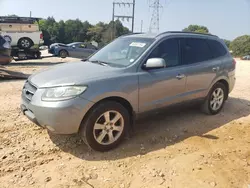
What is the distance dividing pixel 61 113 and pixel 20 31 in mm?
13139

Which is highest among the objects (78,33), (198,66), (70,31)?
(70,31)

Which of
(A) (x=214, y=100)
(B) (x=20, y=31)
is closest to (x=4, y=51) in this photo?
(B) (x=20, y=31)

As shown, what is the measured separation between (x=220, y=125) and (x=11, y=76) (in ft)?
23.0

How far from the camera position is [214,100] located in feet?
17.5

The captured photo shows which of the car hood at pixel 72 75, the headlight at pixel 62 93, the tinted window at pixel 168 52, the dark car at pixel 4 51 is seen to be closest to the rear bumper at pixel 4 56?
the dark car at pixel 4 51

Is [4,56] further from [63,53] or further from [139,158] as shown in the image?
[63,53]

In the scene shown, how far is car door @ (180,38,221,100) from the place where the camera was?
4.54m

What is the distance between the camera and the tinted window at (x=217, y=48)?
17.1 feet

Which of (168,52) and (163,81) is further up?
(168,52)

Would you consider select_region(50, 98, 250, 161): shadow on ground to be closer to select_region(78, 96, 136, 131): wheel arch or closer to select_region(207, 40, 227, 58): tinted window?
select_region(78, 96, 136, 131): wheel arch

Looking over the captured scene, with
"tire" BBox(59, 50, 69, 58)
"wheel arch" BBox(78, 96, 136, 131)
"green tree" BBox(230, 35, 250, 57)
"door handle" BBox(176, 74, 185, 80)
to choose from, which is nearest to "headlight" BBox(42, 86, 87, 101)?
"wheel arch" BBox(78, 96, 136, 131)

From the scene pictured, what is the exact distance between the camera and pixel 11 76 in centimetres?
862

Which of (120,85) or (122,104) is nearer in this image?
(120,85)

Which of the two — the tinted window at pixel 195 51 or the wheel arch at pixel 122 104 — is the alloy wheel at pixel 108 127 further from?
the tinted window at pixel 195 51
